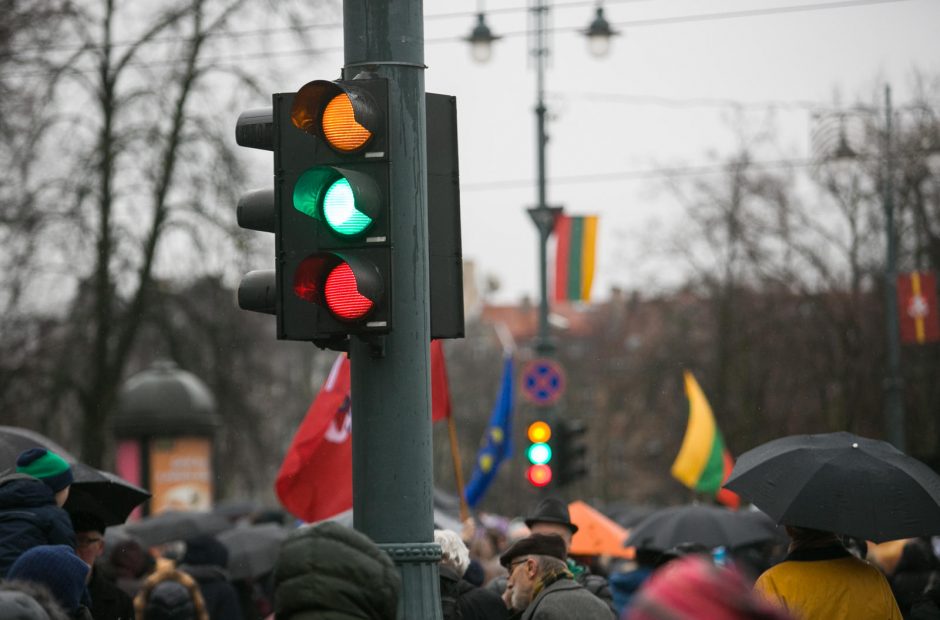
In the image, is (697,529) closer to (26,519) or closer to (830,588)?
(830,588)

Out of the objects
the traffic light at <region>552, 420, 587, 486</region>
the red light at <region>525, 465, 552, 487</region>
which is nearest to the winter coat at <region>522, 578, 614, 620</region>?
the red light at <region>525, 465, 552, 487</region>

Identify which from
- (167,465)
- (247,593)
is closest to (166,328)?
(167,465)

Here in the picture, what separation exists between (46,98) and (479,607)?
57.2 feet

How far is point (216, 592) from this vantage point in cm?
988

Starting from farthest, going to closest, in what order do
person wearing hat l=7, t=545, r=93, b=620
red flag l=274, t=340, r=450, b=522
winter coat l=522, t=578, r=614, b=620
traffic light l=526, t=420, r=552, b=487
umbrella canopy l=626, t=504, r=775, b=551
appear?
1. traffic light l=526, t=420, r=552, b=487
2. umbrella canopy l=626, t=504, r=775, b=551
3. red flag l=274, t=340, r=450, b=522
4. winter coat l=522, t=578, r=614, b=620
5. person wearing hat l=7, t=545, r=93, b=620

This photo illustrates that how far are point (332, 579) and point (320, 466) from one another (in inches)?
205

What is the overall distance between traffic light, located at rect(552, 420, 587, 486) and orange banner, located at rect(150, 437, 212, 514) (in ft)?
17.2

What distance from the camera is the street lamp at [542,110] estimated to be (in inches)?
846

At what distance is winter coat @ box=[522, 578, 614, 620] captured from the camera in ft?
21.0

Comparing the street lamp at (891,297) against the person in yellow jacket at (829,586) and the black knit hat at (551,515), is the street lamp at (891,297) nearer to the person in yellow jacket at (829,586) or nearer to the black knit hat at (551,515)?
the black knit hat at (551,515)

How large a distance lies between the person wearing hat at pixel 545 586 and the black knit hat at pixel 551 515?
1239 millimetres

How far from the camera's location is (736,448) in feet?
133

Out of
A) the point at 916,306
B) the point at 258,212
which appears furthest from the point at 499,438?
the point at 916,306

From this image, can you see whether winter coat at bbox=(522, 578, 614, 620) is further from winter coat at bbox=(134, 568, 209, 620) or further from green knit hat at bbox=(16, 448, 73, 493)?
winter coat at bbox=(134, 568, 209, 620)
